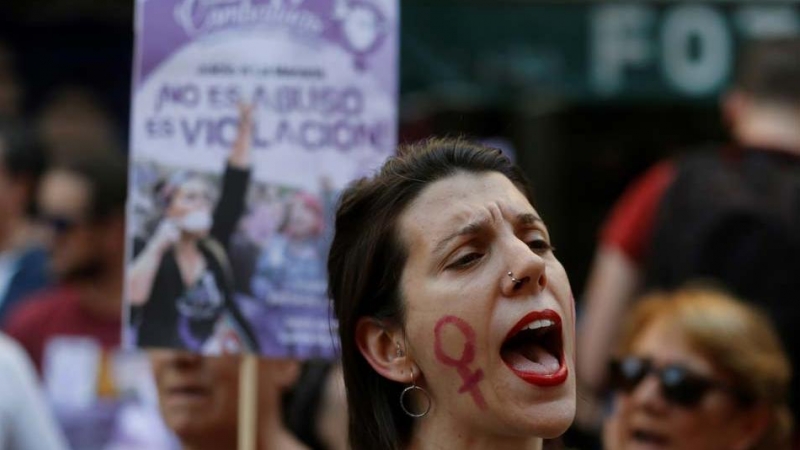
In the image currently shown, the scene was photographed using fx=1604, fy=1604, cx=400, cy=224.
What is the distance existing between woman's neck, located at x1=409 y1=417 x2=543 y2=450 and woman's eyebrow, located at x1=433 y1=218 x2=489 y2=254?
0.32m

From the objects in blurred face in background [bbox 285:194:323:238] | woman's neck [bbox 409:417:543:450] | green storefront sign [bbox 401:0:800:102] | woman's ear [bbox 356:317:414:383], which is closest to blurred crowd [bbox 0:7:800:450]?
blurred face in background [bbox 285:194:323:238]

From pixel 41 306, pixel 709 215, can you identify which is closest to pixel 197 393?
pixel 709 215

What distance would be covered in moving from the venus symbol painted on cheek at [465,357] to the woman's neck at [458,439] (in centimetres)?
7

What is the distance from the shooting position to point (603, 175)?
8156 mm

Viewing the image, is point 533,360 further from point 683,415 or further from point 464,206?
point 683,415

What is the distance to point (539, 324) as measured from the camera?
2.91 metres

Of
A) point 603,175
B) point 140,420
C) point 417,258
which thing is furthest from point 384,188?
point 603,175

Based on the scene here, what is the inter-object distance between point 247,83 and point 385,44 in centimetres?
34

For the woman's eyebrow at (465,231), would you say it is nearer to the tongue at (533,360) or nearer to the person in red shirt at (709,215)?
the tongue at (533,360)

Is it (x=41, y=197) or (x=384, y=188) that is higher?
(x=384, y=188)

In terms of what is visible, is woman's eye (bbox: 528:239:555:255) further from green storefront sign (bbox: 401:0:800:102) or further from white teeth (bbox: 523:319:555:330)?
green storefront sign (bbox: 401:0:800:102)

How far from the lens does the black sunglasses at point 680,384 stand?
4.29 m

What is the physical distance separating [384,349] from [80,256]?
133 inches

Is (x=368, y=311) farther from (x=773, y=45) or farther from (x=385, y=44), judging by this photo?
(x=773, y=45)
